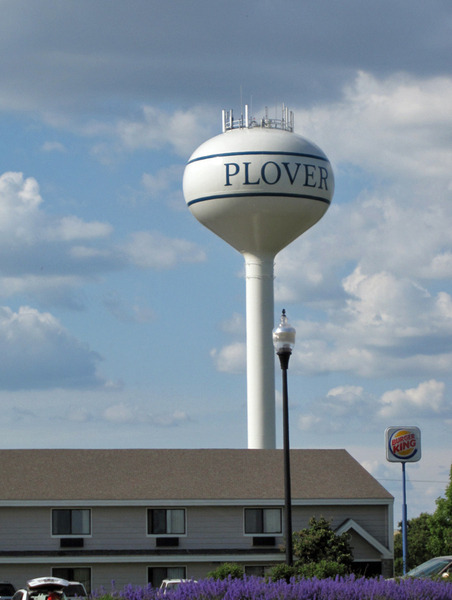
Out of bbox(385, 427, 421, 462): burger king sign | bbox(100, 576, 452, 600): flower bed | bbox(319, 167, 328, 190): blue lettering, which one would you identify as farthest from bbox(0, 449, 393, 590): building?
bbox(100, 576, 452, 600): flower bed

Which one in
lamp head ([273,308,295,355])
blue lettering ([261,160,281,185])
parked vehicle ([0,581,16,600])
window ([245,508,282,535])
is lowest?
parked vehicle ([0,581,16,600])

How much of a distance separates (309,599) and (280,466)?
88.6ft

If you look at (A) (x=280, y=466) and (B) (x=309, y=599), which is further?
(A) (x=280, y=466)

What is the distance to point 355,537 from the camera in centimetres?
4275

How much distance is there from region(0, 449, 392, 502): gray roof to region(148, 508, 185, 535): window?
58cm

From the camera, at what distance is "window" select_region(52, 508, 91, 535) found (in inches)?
1651

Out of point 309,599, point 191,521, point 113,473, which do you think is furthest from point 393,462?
point 309,599

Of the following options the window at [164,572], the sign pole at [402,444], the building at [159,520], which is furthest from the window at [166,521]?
the sign pole at [402,444]

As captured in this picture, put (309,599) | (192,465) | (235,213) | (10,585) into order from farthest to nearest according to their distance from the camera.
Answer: (235,213)
(192,465)
(10,585)
(309,599)

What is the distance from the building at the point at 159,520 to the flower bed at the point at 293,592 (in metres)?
22.6

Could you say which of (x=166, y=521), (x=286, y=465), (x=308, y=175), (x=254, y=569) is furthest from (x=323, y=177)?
(x=286, y=465)

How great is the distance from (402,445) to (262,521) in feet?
18.8

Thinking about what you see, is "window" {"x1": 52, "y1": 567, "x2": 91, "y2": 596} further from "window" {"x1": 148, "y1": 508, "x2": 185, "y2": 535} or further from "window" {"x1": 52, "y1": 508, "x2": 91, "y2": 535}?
"window" {"x1": 148, "y1": 508, "x2": 185, "y2": 535}

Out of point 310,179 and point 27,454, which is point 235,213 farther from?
point 27,454
